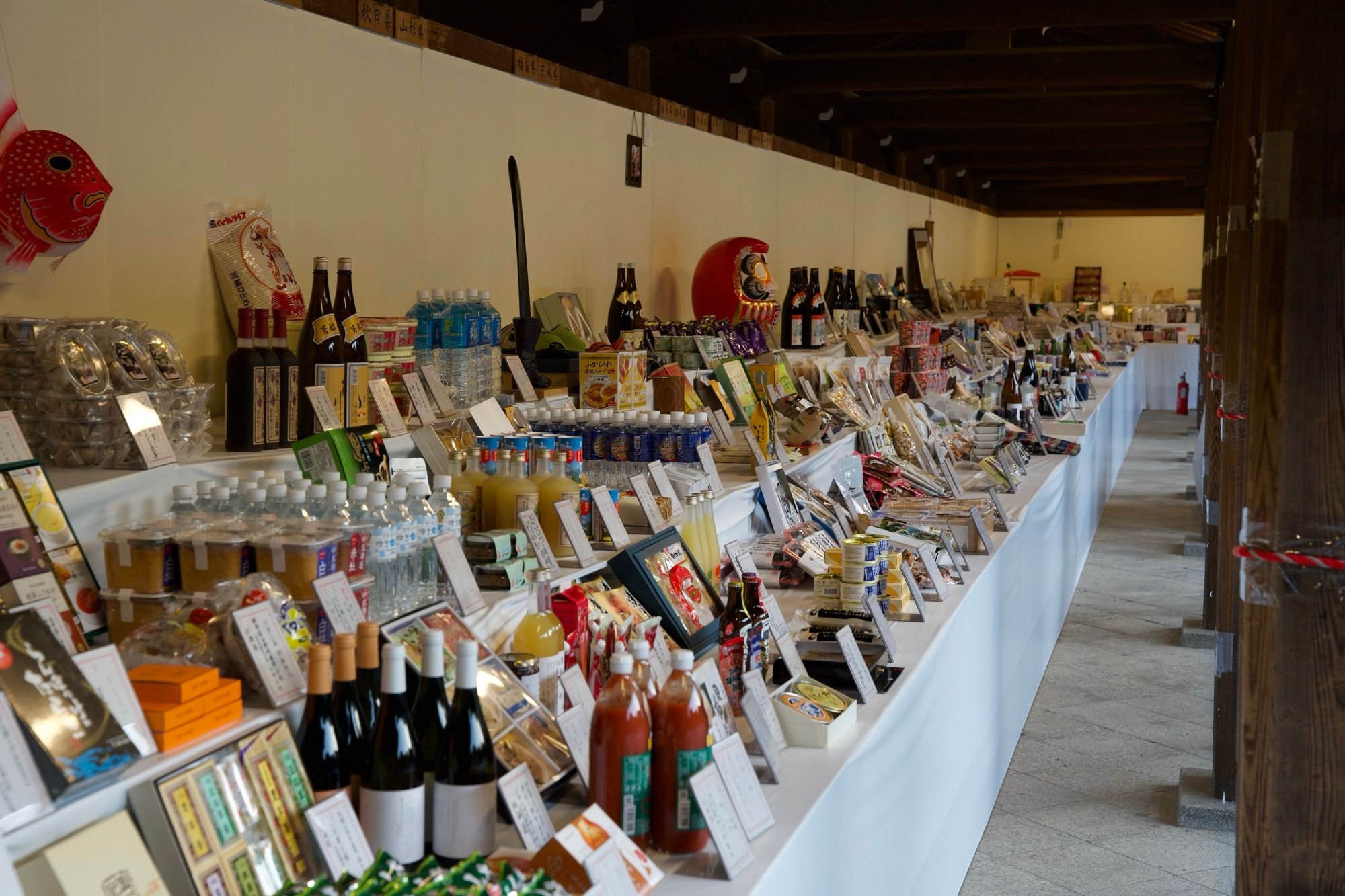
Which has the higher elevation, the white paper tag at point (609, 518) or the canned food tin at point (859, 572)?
the white paper tag at point (609, 518)

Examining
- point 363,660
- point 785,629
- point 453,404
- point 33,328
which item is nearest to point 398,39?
point 453,404

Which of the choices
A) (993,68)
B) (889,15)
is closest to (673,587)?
(889,15)

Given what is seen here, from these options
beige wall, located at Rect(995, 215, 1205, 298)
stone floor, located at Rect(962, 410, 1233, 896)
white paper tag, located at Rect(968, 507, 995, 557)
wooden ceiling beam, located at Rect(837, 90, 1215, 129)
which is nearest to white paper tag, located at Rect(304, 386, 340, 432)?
stone floor, located at Rect(962, 410, 1233, 896)

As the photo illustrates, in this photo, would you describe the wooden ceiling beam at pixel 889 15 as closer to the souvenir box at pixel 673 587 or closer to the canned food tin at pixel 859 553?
the canned food tin at pixel 859 553

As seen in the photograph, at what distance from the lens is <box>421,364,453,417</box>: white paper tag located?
3.22 meters

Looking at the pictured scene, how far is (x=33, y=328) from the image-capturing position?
2.28 m

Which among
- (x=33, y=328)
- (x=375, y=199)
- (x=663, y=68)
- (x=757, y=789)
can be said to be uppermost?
(x=663, y=68)

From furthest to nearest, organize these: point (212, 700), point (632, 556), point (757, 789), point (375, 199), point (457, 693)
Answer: point (375, 199)
point (632, 556)
point (757, 789)
point (457, 693)
point (212, 700)

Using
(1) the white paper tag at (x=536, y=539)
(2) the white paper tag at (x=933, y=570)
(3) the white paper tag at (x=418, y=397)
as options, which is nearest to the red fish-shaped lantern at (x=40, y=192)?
(3) the white paper tag at (x=418, y=397)

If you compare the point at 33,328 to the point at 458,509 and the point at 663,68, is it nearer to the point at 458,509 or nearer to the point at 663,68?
the point at 458,509

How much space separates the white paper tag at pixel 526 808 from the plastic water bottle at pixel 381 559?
398 mm

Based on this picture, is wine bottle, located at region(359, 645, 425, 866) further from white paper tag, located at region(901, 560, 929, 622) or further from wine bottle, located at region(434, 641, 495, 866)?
white paper tag, located at region(901, 560, 929, 622)

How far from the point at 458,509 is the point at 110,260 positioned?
1304 millimetres

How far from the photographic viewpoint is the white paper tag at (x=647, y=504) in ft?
9.62
